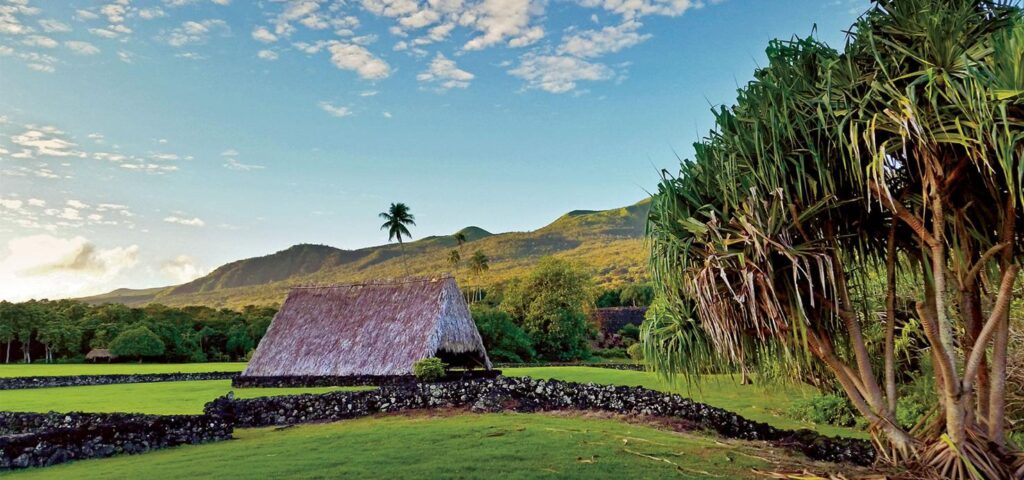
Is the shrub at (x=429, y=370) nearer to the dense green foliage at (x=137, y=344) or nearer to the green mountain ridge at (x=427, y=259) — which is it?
the dense green foliage at (x=137, y=344)

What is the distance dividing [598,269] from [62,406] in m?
82.5

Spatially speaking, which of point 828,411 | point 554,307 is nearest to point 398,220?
point 554,307

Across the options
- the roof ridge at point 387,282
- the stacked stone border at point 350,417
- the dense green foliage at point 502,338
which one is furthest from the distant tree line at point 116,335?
the stacked stone border at point 350,417

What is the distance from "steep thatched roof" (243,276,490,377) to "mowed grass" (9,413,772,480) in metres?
→ 10.5

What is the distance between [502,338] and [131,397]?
25678mm

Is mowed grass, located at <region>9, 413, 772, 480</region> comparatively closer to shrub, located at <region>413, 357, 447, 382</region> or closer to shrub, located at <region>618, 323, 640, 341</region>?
shrub, located at <region>413, 357, 447, 382</region>

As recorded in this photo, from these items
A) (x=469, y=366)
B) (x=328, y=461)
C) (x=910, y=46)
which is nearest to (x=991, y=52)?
(x=910, y=46)

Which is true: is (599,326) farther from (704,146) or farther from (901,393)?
(704,146)

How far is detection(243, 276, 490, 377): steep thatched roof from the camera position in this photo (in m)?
23.0

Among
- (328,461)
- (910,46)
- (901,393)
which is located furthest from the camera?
(901,393)

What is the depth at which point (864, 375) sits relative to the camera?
846cm

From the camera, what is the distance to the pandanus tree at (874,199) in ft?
22.8

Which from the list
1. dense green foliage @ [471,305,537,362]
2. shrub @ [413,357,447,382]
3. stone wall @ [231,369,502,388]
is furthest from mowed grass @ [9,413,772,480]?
dense green foliage @ [471,305,537,362]

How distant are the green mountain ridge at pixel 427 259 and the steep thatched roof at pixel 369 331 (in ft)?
209
